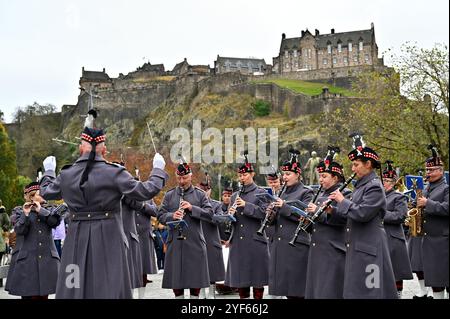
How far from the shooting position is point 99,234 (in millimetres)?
7652

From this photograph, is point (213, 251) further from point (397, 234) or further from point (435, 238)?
point (435, 238)

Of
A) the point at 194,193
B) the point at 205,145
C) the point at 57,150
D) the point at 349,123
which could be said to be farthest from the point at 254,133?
the point at 194,193

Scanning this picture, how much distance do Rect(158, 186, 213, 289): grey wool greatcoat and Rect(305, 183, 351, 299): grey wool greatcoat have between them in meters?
2.72

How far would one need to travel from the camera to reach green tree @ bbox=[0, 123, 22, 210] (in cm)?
5488

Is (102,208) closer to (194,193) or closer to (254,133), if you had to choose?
(194,193)

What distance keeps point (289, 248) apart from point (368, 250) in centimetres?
230

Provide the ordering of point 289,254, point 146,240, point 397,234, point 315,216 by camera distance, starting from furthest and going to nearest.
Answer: point 146,240, point 397,234, point 289,254, point 315,216

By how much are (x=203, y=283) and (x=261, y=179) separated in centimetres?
6876

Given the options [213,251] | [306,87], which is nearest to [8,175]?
[213,251]

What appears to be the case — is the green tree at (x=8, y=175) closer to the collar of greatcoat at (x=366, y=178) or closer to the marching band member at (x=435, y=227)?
the marching band member at (x=435, y=227)

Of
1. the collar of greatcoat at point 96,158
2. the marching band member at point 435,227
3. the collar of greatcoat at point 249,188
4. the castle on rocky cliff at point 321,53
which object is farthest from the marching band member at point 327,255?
the castle on rocky cliff at point 321,53

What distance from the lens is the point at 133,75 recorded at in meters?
140

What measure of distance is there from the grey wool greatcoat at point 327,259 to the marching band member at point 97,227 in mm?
2532

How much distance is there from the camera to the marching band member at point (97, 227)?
756 centimetres
